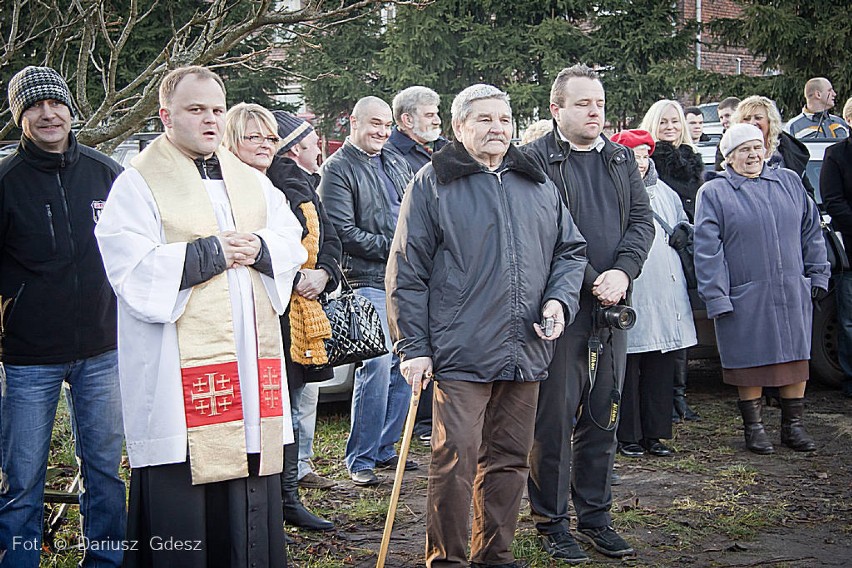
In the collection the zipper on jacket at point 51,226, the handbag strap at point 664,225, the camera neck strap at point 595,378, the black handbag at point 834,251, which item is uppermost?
the zipper on jacket at point 51,226

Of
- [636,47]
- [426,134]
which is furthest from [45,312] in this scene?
[636,47]

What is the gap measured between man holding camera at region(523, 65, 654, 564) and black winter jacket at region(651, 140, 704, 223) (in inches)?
88.1

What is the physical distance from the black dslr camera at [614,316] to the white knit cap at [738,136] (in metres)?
2.25

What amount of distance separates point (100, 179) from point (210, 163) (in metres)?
0.73

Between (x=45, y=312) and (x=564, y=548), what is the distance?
250cm

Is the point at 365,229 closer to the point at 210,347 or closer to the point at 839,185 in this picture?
the point at 210,347

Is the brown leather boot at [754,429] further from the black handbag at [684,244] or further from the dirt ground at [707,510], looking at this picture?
the black handbag at [684,244]

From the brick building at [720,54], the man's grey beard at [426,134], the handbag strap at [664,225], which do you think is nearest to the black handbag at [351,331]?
the man's grey beard at [426,134]

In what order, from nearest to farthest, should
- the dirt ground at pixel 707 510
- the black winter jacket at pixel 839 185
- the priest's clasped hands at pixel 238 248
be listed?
the priest's clasped hands at pixel 238 248 → the dirt ground at pixel 707 510 → the black winter jacket at pixel 839 185

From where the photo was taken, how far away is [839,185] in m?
7.92

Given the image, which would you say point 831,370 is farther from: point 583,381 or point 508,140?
point 508,140

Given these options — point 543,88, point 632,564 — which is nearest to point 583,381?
point 632,564

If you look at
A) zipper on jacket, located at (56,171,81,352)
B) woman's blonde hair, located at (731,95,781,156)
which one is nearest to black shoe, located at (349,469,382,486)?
zipper on jacket, located at (56,171,81,352)

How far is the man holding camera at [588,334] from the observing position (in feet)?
15.6
